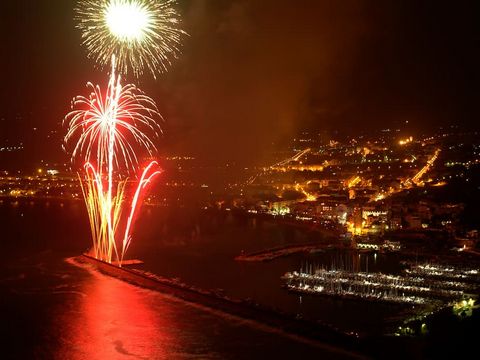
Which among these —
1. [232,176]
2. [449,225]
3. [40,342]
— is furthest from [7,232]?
[232,176]

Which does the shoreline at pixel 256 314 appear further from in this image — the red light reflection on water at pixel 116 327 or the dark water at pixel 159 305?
the red light reflection on water at pixel 116 327

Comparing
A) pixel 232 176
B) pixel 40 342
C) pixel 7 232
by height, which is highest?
pixel 232 176

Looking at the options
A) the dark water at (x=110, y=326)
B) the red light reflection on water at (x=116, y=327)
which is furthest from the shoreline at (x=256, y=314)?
the red light reflection on water at (x=116, y=327)

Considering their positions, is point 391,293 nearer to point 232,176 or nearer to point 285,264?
point 285,264

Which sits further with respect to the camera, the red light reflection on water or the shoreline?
the shoreline

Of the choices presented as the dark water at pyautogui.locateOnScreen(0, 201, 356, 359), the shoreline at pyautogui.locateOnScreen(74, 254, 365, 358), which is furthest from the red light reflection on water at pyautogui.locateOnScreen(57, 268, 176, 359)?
the shoreline at pyautogui.locateOnScreen(74, 254, 365, 358)

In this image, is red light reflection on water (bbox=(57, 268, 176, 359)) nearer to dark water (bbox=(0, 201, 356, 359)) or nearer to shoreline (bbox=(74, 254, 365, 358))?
dark water (bbox=(0, 201, 356, 359))

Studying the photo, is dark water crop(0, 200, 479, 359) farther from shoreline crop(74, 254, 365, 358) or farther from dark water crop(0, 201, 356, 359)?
shoreline crop(74, 254, 365, 358)

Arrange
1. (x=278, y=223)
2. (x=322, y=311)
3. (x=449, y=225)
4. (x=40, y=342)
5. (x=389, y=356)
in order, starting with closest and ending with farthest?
1. (x=389, y=356)
2. (x=40, y=342)
3. (x=322, y=311)
4. (x=449, y=225)
5. (x=278, y=223)
